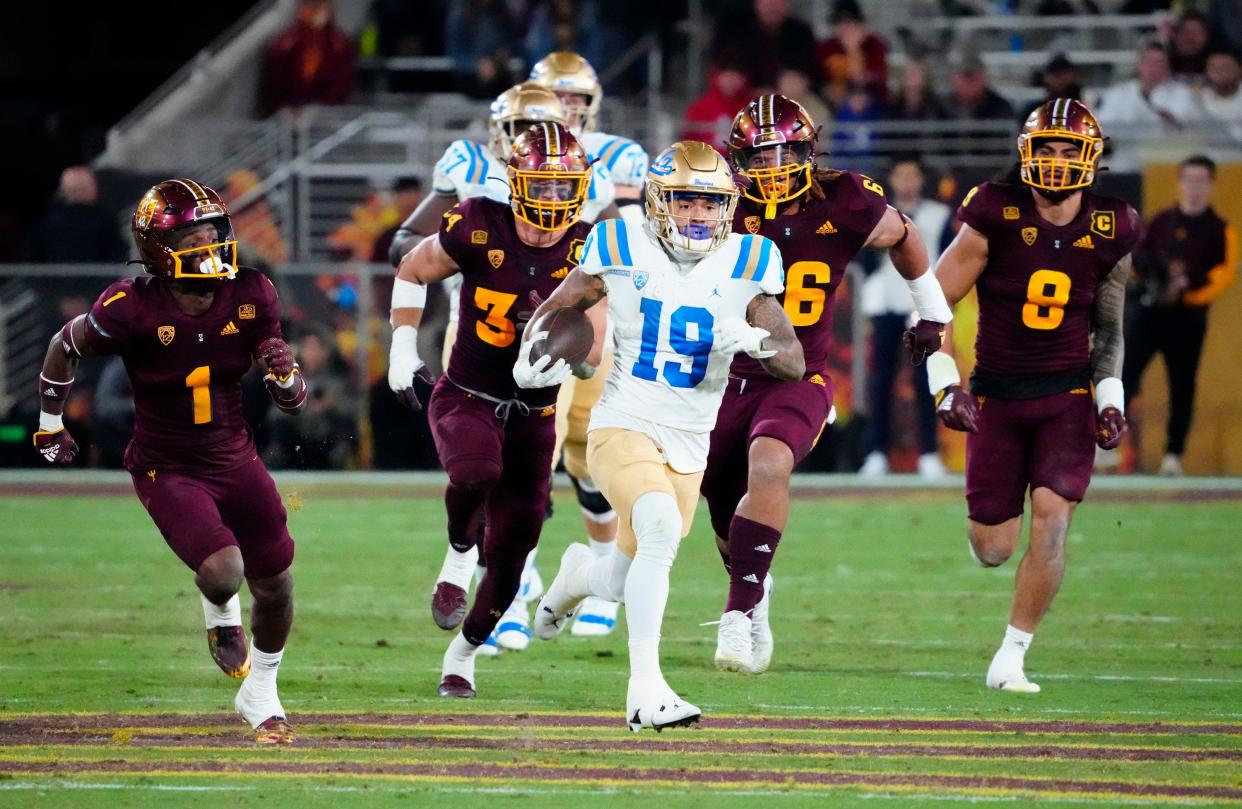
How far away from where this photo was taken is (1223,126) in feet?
45.3

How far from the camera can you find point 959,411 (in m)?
6.78

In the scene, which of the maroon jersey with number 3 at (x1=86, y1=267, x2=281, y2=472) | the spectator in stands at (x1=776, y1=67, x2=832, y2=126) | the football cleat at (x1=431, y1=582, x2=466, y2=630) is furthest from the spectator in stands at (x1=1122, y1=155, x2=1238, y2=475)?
the maroon jersey with number 3 at (x1=86, y1=267, x2=281, y2=472)

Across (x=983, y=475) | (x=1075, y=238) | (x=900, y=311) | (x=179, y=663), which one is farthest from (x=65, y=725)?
(x=900, y=311)

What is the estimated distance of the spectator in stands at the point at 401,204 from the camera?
13.3 meters

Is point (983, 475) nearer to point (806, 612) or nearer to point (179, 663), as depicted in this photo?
point (806, 612)

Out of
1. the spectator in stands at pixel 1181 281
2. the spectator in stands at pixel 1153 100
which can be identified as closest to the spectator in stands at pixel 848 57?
the spectator in stands at pixel 1153 100

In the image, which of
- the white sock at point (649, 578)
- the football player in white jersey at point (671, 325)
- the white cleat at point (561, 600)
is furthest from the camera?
the white cleat at point (561, 600)

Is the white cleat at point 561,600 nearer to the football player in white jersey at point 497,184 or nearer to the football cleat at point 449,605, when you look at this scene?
the football cleat at point 449,605

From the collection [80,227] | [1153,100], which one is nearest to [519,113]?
[80,227]

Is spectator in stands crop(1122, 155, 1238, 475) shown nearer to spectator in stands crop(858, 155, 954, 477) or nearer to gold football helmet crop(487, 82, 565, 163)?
spectator in stands crop(858, 155, 954, 477)

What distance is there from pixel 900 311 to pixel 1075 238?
236 inches

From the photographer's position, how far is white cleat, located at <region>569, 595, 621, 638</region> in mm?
7875

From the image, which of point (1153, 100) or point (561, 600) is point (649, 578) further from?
point (1153, 100)

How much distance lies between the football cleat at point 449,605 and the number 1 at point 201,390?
3.59 ft
